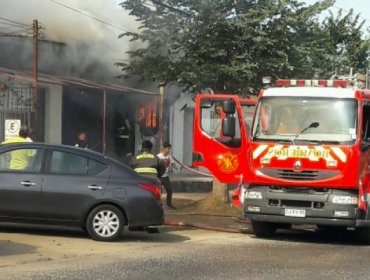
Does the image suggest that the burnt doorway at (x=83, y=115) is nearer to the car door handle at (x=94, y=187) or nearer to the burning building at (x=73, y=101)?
the burning building at (x=73, y=101)

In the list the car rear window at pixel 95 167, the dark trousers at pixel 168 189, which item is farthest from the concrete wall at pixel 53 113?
the car rear window at pixel 95 167

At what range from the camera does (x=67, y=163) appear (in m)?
9.50

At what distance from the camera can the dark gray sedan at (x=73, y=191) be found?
930cm

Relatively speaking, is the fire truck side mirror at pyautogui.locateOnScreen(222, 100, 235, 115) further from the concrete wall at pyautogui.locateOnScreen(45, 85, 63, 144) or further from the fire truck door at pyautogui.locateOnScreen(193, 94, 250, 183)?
the concrete wall at pyautogui.locateOnScreen(45, 85, 63, 144)

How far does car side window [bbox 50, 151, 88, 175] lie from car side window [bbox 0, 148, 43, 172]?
199mm

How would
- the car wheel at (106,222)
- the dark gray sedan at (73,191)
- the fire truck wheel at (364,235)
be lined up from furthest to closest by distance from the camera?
1. the fire truck wheel at (364,235)
2. the car wheel at (106,222)
3. the dark gray sedan at (73,191)

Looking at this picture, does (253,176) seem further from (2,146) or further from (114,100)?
(114,100)

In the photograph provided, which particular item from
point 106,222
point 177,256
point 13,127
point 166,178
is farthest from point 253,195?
point 13,127

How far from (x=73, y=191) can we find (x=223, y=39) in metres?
5.27

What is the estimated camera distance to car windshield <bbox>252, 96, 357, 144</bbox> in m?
9.99

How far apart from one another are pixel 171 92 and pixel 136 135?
1976 mm

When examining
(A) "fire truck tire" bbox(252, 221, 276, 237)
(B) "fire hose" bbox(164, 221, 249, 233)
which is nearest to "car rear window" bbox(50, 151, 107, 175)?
(B) "fire hose" bbox(164, 221, 249, 233)

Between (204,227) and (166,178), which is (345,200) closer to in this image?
(204,227)

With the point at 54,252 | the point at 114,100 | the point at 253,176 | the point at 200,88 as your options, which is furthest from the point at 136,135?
the point at 54,252
